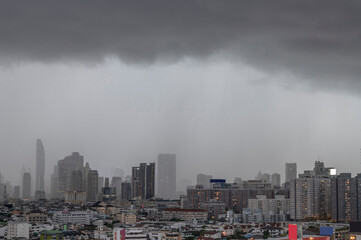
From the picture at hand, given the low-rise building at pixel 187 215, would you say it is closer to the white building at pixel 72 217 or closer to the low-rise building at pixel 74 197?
the white building at pixel 72 217

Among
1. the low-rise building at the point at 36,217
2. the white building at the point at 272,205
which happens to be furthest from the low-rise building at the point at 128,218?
the white building at the point at 272,205

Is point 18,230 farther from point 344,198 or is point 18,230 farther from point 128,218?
point 344,198

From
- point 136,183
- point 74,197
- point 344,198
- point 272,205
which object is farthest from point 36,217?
point 136,183

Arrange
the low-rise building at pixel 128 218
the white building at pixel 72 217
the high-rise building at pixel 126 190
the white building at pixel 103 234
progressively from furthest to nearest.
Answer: the high-rise building at pixel 126 190, the low-rise building at pixel 128 218, the white building at pixel 72 217, the white building at pixel 103 234

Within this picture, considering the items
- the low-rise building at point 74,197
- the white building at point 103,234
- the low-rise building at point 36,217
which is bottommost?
the white building at point 103,234

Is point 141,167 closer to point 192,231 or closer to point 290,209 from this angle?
point 290,209

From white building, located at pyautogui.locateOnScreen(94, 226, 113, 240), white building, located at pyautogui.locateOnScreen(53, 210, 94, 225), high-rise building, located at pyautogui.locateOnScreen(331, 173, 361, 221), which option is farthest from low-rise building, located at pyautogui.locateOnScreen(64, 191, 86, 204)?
white building, located at pyautogui.locateOnScreen(94, 226, 113, 240)
